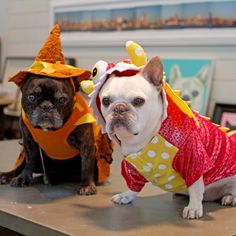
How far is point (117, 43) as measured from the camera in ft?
6.79

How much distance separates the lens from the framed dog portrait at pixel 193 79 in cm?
179

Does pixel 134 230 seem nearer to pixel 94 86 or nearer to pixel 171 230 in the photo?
pixel 171 230

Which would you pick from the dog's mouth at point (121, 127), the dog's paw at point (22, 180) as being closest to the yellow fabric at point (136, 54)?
the dog's mouth at point (121, 127)

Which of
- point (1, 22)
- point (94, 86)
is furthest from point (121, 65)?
point (1, 22)

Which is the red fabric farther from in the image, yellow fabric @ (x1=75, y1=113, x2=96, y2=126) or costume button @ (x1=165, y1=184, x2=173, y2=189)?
yellow fabric @ (x1=75, y1=113, x2=96, y2=126)

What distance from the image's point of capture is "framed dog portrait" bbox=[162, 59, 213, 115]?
1.79 metres

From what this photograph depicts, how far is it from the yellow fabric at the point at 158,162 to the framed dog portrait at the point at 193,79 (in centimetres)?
89

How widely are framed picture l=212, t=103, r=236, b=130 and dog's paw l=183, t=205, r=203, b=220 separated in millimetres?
855

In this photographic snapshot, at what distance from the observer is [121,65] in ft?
2.94

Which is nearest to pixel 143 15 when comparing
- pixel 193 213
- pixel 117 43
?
pixel 117 43

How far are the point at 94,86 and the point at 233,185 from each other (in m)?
0.34

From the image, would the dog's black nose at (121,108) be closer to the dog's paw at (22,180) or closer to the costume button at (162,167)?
the costume button at (162,167)

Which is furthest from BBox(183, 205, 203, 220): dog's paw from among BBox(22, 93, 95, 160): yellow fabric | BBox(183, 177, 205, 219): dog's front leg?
BBox(22, 93, 95, 160): yellow fabric

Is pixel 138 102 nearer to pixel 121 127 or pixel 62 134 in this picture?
pixel 121 127
